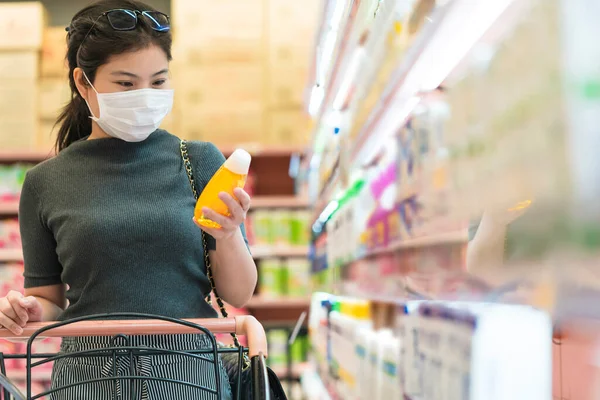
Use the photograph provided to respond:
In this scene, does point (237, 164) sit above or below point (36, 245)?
above

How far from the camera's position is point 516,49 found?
2.53 feet

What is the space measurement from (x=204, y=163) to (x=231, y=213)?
0.23 meters

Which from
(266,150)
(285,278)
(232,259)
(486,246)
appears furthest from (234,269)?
(285,278)

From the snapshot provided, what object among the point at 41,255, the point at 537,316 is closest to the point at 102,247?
the point at 41,255

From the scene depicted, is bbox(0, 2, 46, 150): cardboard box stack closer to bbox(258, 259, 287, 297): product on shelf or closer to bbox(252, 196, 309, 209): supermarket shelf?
bbox(252, 196, 309, 209): supermarket shelf

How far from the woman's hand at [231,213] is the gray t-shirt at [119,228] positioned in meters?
0.12

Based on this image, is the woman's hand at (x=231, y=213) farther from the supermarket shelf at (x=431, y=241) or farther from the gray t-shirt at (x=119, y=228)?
the supermarket shelf at (x=431, y=241)

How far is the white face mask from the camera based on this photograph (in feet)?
4.61

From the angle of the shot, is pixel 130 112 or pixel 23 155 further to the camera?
pixel 23 155

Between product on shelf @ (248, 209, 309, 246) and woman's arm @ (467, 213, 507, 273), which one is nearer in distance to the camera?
woman's arm @ (467, 213, 507, 273)

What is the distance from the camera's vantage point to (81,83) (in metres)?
1.48

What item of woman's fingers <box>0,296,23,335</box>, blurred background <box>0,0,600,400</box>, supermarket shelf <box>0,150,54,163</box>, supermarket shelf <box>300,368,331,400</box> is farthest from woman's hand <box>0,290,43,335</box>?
supermarket shelf <box>0,150,54,163</box>

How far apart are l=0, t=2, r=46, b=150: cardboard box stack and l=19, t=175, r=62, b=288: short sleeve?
363cm

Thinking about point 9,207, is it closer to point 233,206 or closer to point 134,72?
point 134,72
